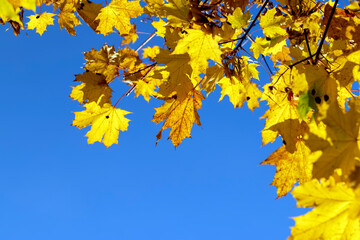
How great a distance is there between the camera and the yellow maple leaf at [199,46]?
5.15 feet

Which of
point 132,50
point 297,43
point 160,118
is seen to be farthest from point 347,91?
point 132,50

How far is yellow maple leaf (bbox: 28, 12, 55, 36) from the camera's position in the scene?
2693mm

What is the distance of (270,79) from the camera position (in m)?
2.04

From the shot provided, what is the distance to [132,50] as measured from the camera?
2.28m

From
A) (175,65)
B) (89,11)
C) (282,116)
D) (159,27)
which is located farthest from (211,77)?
(89,11)

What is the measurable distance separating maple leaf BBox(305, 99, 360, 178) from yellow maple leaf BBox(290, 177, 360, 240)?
0.05 meters

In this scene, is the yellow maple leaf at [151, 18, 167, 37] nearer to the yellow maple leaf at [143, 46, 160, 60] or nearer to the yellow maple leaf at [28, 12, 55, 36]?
the yellow maple leaf at [143, 46, 160, 60]

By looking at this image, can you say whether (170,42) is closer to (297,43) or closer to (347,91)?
(297,43)

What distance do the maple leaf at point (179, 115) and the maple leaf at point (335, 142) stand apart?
1026 millimetres

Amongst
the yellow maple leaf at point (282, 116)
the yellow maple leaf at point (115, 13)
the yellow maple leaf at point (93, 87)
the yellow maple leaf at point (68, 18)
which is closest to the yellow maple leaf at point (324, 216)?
the yellow maple leaf at point (282, 116)

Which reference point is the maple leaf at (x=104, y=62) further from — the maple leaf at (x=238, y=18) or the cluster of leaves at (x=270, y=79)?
the maple leaf at (x=238, y=18)

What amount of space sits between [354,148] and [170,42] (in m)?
1.05

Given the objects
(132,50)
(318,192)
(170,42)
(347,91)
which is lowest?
(318,192)

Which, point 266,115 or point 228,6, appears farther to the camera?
point 266,115
